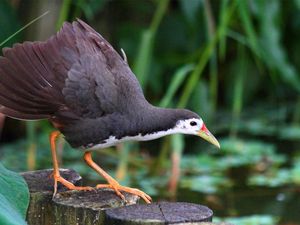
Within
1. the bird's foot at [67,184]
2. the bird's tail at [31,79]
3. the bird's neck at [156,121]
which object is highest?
the bird's tail at [31,79]

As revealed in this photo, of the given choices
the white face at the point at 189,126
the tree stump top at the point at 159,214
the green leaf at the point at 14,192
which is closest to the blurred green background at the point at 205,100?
the white face at the point at 189,126

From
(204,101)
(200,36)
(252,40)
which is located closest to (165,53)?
(200,36)

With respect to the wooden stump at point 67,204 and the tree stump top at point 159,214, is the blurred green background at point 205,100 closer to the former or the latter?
the wooden stump at point 67,204

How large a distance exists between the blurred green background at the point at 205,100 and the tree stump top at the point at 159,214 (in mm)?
1890

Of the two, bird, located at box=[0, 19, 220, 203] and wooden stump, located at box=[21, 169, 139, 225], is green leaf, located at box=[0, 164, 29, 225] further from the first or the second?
bird, located at box=[0, 19, 220, 203]

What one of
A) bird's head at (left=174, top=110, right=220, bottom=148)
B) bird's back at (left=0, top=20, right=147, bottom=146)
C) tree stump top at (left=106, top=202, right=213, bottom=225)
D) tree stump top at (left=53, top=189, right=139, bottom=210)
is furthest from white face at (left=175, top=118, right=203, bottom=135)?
tree stump top at (left=106, top=202, right=213, bottom=225)

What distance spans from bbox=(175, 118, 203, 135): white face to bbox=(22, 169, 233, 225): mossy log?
36cm

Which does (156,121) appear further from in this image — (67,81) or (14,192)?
(14,192)

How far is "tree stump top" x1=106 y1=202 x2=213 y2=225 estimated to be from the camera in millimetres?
2748

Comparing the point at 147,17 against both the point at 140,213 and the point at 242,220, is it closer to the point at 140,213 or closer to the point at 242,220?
the point at 242,220

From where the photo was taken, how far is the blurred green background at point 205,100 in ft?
17.1

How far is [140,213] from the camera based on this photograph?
2811 millimetres

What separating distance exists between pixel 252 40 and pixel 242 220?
91 cm

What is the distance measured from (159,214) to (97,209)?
225mm
